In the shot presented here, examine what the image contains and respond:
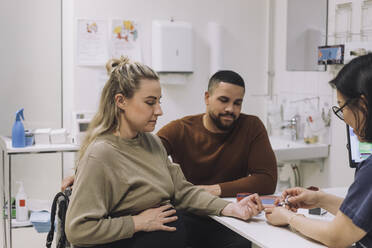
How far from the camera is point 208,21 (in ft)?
13.0

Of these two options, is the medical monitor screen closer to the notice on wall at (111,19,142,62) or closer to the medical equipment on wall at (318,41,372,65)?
the medical equipment on wall at (318,41,372,65)

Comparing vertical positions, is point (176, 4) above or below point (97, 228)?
above

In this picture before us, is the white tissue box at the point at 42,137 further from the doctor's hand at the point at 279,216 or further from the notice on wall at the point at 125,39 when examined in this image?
the doctor's hand at the point at 279,216

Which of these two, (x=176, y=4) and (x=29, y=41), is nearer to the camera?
(x=29, y=41)

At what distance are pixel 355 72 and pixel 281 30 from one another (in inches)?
110

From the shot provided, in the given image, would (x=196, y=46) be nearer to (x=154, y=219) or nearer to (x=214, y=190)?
(x=214, y=190)

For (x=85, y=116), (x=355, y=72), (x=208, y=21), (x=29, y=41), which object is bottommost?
(x=85, y=116)

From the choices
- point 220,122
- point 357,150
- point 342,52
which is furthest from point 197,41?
point 357,150

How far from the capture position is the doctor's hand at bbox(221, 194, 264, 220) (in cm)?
185

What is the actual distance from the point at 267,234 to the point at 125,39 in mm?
2385

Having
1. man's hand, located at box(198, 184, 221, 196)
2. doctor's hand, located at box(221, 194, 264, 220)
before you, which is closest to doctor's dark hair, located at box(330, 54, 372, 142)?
doctor's hand, located at box(221, 194, 264, 220)

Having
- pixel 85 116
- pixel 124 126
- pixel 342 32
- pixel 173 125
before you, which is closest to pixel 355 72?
pixel 124 126

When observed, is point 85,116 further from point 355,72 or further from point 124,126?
point 355,72

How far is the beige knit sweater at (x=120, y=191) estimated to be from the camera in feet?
5.36
